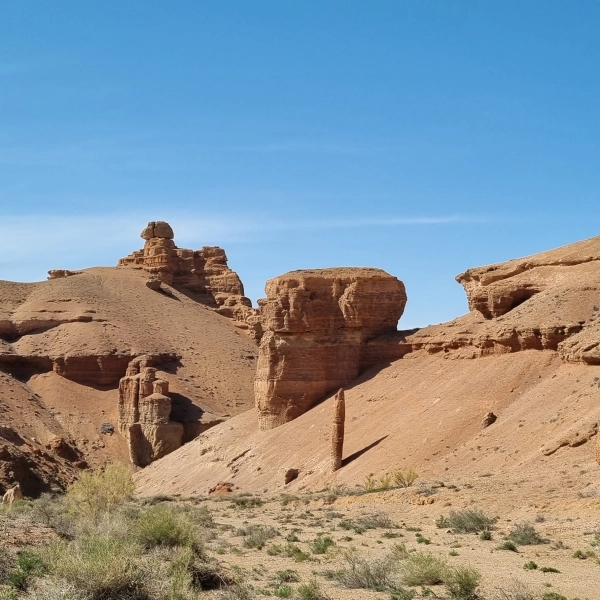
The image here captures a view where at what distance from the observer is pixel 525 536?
844 inches

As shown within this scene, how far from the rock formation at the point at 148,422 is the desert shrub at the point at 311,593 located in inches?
1961

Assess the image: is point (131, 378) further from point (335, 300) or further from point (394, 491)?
point (394, 491)

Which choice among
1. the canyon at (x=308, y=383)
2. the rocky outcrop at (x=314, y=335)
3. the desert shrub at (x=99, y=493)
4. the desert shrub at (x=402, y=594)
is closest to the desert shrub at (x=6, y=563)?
the desert shrub at (x=402, y=594)

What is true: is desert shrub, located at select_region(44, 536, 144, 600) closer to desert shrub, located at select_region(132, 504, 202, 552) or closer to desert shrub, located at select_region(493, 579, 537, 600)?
desert shrub, located at select_region(132, 504, 202, 552)

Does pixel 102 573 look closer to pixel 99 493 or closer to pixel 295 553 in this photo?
pixel 295 553

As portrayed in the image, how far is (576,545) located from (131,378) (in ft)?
168

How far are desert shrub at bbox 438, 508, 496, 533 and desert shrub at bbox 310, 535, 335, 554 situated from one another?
300 centimetres

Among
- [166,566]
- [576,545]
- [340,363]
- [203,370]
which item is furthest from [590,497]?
[203,370]

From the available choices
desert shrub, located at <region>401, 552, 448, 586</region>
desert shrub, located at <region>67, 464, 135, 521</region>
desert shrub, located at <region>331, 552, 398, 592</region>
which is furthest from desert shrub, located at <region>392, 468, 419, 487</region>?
desert shrub, located at <region>401, 552, 448, 586</region>

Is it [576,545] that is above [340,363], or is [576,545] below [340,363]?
below

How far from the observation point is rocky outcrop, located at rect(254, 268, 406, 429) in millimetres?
53938

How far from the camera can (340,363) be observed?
5444 cm

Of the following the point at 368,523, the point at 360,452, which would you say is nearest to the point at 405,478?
the point at 360,452

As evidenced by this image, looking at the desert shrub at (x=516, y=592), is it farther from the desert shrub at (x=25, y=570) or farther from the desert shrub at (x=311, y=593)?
the desert shrub at (x=25, y=570)
